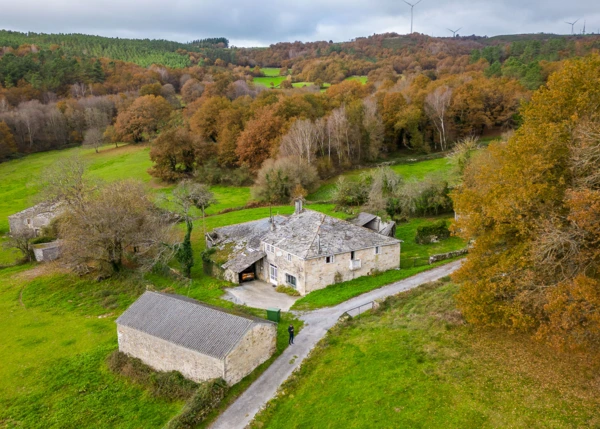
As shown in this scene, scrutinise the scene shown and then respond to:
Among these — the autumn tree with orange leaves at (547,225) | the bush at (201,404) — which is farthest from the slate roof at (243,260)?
the autumn tree with orange leaves at (547,225)

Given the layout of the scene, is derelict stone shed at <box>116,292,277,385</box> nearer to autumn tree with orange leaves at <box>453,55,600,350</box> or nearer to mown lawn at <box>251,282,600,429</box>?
mown lawn at <box>251,282,600,429</box>

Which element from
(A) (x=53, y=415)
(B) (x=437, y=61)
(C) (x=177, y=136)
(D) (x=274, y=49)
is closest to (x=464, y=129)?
(C) (x=177, y=136)

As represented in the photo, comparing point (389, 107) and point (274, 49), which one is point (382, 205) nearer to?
point (389, 107)

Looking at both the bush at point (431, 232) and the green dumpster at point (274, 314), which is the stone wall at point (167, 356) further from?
the bush at point (431, 232)

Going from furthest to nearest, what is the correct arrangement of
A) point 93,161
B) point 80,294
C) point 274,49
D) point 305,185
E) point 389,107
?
point 274,49
point 93,161
point 389,107
point 305,185
point 80,294

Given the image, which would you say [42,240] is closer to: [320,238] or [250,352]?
[320,238]

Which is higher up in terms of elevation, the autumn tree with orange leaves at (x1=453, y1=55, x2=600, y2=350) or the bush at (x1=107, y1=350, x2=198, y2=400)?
the autumn tree with orange leaves at (x1=453, y1=55, x2=600, y2=350)

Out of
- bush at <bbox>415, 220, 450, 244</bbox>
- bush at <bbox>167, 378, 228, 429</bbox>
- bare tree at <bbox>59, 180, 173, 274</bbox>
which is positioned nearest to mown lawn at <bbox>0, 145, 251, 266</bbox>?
bare tree at <bbox>59, 180, 173, 274</bbox>

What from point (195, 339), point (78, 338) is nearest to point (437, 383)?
point (195, 339)
